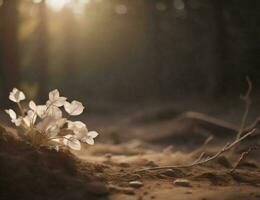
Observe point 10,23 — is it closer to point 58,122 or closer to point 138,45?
point 58,122

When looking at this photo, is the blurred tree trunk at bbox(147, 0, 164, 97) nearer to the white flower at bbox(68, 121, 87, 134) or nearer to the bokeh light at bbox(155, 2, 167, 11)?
the bokeh light at bbox(155, 2, 167, 11)

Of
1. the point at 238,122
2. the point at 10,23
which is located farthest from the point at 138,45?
the point at 238,122

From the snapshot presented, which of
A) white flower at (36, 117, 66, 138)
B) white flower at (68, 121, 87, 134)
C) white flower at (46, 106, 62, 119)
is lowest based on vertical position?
white flower at (36, 117, 66, 138)

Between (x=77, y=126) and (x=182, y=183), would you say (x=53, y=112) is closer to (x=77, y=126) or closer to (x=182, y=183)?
(x=77, y=126)

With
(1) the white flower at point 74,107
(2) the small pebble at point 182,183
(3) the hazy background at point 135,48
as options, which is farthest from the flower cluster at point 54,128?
(3) the hazy background at point 135,48

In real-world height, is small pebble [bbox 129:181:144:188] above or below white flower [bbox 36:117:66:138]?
below

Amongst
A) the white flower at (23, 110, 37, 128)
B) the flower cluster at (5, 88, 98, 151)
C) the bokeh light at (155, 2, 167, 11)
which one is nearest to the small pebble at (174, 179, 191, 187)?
the flower cluster at (5, 88, 98, 151)
